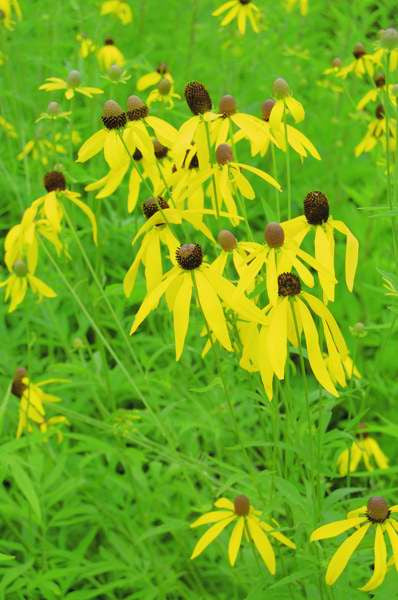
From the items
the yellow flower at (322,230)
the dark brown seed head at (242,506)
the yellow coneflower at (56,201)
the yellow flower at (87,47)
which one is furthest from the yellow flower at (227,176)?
the yellow flower at (87,47)

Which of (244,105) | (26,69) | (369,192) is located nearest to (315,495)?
(369,192)

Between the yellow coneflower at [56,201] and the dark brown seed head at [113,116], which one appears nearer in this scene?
the dark brown seed head at [113,116]

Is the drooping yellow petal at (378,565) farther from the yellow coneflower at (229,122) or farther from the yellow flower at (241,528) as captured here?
the yellow coneflower at (229,122)

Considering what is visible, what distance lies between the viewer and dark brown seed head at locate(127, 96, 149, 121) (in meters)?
1.40

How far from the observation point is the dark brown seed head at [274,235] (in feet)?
4.00

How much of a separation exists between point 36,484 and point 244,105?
2.02 meters

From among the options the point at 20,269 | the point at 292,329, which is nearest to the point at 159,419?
the point at 20,269

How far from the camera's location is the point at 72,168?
1941 millimetres

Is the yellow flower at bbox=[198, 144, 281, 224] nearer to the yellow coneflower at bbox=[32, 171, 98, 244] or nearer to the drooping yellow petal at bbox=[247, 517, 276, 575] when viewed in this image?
the yellow coneflower at bbox=[32, 171, 98, 244]

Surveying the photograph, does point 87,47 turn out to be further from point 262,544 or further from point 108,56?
point 262,544

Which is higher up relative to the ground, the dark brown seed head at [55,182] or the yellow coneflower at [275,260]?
the dark brown seed head at [55,182]

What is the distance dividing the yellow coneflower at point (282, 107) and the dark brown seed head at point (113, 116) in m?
0.26

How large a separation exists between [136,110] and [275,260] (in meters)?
0.37

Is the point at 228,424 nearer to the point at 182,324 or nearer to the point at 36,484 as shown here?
the point at 36,484
